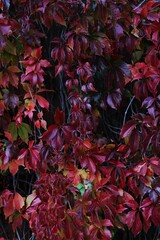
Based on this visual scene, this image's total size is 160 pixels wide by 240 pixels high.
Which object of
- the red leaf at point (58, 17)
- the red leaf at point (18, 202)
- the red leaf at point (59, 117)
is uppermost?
the red leaf at point (58, 17)

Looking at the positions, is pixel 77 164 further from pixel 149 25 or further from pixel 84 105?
pixel 149 25

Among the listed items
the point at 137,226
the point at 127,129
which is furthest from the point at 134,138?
the point at 137,226

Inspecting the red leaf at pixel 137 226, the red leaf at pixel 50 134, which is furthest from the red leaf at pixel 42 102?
the red leaf at pixel 137 226

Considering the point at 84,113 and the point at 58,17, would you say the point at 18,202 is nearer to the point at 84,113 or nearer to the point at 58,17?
the point at 84,113

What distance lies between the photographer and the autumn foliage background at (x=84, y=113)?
1569mm

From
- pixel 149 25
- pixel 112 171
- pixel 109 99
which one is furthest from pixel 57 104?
pixel 149 25

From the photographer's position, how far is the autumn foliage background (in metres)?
1.57

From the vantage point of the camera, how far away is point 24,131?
1.73m

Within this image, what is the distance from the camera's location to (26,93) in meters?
1.73

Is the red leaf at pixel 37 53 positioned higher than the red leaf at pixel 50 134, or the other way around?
the red leaf at pixel 37 53

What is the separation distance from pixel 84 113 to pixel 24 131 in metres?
0.29

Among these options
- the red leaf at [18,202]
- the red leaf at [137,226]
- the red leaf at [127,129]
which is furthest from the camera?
the red leaf at [18,202]

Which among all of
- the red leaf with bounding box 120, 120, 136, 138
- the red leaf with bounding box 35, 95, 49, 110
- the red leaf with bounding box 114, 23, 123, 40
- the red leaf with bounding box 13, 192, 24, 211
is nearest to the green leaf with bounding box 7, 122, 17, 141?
the red leaf with bounding box 35, 95, 49, 110

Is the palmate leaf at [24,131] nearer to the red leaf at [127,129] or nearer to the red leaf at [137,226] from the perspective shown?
the red leaf at [127,129]
